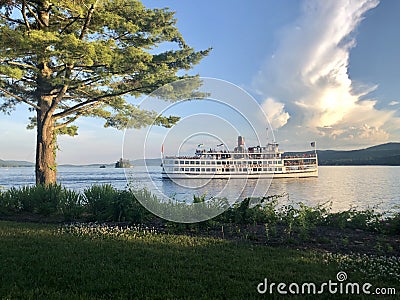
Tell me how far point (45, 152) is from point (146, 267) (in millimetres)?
11053

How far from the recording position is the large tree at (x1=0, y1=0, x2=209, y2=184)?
12.3 meters

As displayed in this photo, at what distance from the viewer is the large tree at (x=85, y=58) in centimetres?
1232

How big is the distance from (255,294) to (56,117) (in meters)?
13.4

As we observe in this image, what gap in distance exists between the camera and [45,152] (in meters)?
14.1

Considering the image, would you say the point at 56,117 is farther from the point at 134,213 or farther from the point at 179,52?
the point at 134,213

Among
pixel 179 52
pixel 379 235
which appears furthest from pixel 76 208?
pixel 179 52

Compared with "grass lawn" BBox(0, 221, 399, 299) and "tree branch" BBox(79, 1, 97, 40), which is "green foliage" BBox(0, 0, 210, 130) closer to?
"tree branch" BBox(79, 1, 97, 40)

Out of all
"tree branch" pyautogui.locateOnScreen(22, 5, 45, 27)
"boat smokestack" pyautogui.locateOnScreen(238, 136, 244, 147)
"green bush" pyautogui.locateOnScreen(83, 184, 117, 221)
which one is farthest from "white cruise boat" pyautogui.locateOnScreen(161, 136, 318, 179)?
"tree branch" pyautogui.locateOnScreen(22, 5, 45, 27)

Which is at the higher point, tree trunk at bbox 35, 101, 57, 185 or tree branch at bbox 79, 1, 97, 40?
tree branch at bbox 79, 1, 97, 40

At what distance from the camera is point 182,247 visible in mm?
5836

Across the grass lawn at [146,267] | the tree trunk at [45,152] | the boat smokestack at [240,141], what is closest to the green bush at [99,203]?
the grass lawn at [146,267]

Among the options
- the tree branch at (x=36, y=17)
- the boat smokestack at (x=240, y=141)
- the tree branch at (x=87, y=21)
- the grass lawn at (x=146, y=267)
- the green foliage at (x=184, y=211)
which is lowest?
the grass lawn at (x=146, y=267)

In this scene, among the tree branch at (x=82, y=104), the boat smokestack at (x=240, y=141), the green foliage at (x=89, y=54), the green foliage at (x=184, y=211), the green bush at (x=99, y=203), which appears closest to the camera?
the boat smokestack at (x=240, y=141)

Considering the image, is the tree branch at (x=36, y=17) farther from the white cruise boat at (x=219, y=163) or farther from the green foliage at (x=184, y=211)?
the white cruise boat at (x=219, y=163)
